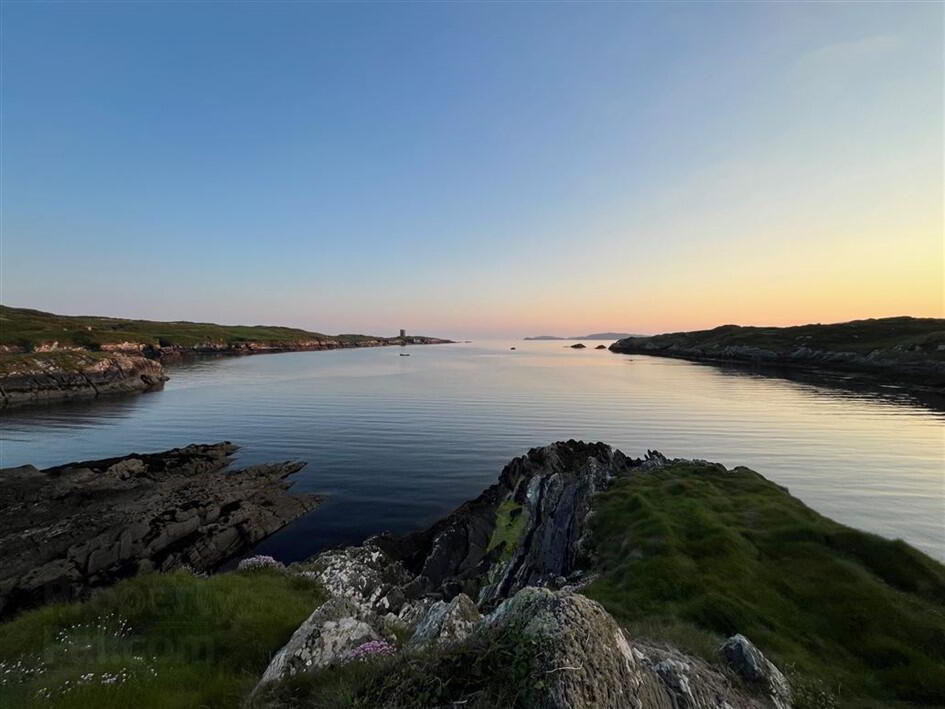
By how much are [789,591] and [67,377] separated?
107 m

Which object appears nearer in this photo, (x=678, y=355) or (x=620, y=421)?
(x=620, y=421)

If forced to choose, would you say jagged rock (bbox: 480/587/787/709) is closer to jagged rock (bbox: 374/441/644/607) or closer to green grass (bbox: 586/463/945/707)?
green grass (bbox: 586/463/945/707)

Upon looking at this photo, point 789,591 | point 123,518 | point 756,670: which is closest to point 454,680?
point 756,670

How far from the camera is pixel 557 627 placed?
549 cm

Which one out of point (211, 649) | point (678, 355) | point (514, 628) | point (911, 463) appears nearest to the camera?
point (514, 628)

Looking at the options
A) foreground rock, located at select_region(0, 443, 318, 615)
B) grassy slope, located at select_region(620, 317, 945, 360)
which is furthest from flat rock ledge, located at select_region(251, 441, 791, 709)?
grassy slope, located at select_region(620, 317, 945, 360)

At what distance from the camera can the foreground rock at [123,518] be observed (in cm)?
2045

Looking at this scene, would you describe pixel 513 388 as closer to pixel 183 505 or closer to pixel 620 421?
pixel 620 421

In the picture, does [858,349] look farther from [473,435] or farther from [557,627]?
[557,627]

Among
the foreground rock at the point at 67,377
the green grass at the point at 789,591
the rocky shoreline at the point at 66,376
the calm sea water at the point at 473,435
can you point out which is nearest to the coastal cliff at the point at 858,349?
the calm sea water at the point at 473,435

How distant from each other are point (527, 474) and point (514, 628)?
25617mm

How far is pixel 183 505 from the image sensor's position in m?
27.5

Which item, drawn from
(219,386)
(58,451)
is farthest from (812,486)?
(219,386)

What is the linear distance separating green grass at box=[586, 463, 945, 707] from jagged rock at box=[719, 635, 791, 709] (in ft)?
1.95
